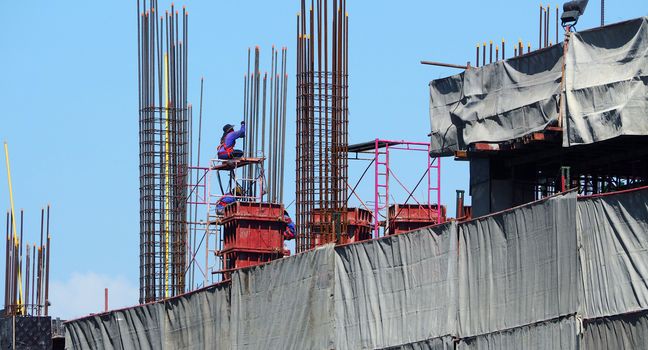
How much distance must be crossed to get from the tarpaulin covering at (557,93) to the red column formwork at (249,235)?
1342 cm

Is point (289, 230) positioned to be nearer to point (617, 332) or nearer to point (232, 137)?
point (232, 137)

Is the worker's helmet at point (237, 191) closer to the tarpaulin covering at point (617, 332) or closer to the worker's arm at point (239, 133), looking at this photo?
the worker's arm at point (239, 133)

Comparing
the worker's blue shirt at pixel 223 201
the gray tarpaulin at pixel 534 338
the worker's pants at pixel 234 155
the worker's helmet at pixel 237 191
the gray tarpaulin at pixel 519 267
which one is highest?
the worker's pants at pixel 234 155

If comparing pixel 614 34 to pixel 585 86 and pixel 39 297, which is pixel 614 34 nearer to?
pixel 585 86

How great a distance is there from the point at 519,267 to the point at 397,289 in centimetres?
512

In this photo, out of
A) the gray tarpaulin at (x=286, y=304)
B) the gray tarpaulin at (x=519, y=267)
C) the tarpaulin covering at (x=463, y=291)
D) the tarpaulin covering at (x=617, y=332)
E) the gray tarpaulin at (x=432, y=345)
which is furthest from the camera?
the gray tarpaulin at (x=286, y=304)

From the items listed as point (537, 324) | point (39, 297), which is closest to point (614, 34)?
point (537, 324)

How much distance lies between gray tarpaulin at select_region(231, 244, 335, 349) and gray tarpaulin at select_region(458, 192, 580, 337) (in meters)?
6.25

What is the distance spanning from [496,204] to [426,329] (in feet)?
15.9

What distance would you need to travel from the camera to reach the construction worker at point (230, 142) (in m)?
61.2

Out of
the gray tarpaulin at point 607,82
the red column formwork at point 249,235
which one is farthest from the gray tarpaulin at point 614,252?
the red column formwork at point 249,235

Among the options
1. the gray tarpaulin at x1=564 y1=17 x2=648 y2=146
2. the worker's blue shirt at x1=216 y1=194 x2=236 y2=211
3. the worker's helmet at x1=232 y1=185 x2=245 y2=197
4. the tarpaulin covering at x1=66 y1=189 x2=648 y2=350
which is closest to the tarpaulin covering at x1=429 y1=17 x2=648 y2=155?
the gray tarpaulin at x1=564 y1=17 x2=648 y2=146

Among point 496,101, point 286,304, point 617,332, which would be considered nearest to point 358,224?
point 286,304

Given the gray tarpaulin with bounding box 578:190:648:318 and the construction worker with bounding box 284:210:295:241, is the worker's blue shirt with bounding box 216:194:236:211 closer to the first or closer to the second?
the construction worker with bounding box 284:210:295:241
